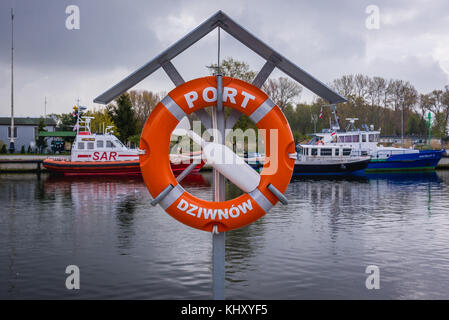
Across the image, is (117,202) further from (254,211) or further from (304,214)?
(254,211)

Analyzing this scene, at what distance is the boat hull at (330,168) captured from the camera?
2373cm

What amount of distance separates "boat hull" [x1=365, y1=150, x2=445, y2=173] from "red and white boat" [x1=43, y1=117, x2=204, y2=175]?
11414 millimetres

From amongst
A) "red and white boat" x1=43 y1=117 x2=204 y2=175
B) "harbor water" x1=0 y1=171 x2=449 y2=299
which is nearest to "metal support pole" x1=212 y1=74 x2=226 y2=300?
"harbor water" x1=0 y1=171 x2=449 y2=299

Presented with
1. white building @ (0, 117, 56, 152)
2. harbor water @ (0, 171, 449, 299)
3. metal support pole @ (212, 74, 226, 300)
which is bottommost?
harbor water @ (0, 171, 449, 299)

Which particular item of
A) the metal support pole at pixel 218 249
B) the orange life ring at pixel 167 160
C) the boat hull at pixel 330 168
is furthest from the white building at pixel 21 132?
the metal support pole at pixel 218 249

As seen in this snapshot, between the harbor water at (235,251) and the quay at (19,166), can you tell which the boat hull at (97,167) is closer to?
the quay at (19,166)

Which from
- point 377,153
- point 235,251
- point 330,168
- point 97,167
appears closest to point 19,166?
point 97,167

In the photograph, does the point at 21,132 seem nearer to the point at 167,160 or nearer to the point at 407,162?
the point at 407,162

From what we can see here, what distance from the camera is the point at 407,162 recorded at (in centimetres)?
2688

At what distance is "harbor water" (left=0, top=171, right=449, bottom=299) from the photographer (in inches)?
231

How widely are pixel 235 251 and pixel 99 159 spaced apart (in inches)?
637

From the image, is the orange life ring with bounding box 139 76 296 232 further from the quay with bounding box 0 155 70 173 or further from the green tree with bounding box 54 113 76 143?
the green tree with bounding box 54 113 76 143

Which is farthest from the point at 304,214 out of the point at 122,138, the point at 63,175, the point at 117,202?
the point at 122,138

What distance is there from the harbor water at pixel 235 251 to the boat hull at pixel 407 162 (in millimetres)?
12485
